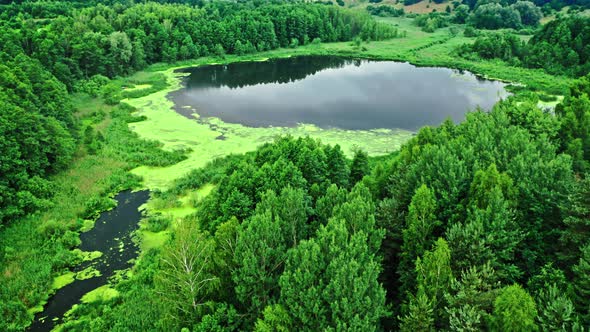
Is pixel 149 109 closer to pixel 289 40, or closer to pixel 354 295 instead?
pixel 354 295

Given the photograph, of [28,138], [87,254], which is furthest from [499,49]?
[87,254]

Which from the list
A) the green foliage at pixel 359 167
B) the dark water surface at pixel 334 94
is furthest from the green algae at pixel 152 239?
the dark water surface at pixel 334 94

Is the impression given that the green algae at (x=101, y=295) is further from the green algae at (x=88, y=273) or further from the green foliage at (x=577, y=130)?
the green foliage at (x=577, y=130)

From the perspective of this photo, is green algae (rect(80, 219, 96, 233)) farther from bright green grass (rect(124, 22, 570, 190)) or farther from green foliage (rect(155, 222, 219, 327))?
green foliage (rect(155, 222, 219, 327))

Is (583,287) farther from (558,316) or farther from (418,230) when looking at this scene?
(418,230)

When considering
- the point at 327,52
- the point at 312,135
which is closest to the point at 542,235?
the point at 312,135

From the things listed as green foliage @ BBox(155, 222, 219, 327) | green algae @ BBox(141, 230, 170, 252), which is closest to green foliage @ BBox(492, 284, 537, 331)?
green foliage @ BBox(155, 222, 219, 327)
